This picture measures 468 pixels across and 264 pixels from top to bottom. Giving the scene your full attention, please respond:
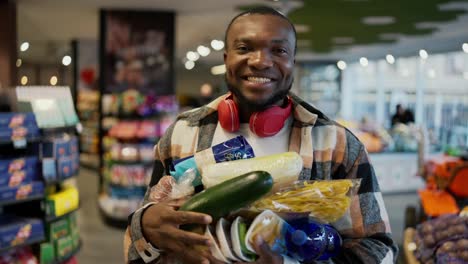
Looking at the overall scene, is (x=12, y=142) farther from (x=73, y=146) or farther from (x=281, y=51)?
(x=281, y=51)

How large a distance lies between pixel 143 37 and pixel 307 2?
2.43m

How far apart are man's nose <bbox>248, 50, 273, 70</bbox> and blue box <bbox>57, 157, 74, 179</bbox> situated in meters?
2.95

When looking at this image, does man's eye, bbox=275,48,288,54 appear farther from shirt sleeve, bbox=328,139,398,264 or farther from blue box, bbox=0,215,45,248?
blue box, bbox=0,215,45,248

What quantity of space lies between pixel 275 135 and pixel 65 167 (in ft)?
9.73

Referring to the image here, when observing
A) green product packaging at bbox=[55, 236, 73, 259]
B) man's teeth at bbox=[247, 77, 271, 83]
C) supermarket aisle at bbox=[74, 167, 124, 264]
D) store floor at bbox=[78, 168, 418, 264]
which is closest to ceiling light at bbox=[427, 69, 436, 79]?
store floor at bbox=[78, 168, 418, 264]

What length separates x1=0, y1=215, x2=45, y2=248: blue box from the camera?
3.41m

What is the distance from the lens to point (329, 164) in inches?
48.9

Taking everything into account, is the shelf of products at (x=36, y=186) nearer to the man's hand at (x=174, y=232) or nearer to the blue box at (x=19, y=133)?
the blue box at (x=19, y=133)

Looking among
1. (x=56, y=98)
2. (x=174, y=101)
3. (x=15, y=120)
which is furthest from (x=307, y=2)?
(x=15, y=120)

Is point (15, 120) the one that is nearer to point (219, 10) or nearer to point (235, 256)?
point (235, 256)

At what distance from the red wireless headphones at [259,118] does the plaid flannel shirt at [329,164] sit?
54 mm

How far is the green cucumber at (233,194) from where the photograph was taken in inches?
36.4

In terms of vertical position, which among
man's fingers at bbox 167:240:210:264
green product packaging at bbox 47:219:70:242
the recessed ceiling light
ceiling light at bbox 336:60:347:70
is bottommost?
green product packaging at bbox 47:219:70:242

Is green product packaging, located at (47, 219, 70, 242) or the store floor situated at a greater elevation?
green product packaging, located at (47, 219, 70, 242)
